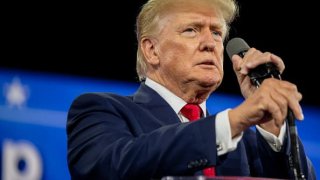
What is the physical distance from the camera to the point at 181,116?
2078 millimetres

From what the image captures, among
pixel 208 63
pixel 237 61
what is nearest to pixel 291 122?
pixel 237 61

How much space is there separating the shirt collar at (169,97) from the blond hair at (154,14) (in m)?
0.13

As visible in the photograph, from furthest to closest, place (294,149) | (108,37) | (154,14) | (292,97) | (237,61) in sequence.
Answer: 1. (108,37)
2. (154,14)
3. (237,61)
4. (294,149)
5. (292,97)

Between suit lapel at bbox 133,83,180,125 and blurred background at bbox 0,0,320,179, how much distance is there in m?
0.58

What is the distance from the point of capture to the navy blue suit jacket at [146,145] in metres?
1.58

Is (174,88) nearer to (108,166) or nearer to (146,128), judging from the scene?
(146,128)

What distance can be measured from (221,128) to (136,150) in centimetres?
20

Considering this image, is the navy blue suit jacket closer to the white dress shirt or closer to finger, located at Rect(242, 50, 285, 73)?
the white dress shirt

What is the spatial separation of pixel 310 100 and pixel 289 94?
2406 mm

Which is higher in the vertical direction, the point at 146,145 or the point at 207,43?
the point at 207,43

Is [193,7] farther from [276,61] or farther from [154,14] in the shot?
[276,61]

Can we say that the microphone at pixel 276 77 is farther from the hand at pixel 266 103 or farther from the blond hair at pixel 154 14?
the blond hair at pixel 154 14

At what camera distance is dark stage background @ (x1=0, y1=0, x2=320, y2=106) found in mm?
3365

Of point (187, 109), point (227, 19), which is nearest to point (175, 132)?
point (187, 109)
